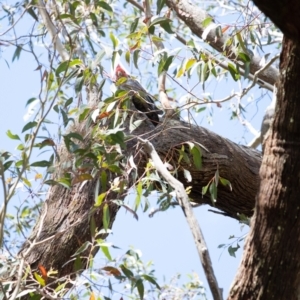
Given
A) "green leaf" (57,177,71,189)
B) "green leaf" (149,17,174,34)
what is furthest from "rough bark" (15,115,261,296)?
"green leaf" (149,17,174,34)

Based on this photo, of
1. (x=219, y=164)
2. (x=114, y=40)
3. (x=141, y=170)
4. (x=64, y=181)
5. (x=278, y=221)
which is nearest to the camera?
(x=278, y=221)

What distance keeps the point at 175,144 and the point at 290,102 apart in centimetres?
109

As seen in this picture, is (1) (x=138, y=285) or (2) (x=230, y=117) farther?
(2) (x=230, y=117)

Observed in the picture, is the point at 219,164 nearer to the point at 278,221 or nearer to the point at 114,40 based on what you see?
the point at 114,40

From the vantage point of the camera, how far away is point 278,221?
139 centimetres

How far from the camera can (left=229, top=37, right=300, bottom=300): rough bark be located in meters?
1.34

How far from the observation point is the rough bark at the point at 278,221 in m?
1.34

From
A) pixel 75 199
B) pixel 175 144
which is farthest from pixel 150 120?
pixel 75 199

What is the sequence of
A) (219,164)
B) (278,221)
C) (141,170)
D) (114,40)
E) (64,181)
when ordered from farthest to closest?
1. (219,164)
2. (141,170)
3. (114,40)
4. (64,181)
5. (278,221)

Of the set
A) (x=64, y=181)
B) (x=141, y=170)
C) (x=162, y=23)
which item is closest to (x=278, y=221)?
(x=64, y=181)

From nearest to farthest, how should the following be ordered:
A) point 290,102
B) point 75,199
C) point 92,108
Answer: point 290,102
point 92,108
point 75,199

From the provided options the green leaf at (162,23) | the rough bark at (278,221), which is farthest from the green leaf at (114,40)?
the rough bark at (278,221)

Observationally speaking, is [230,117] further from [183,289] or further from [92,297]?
[92,297]

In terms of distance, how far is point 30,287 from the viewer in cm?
180
